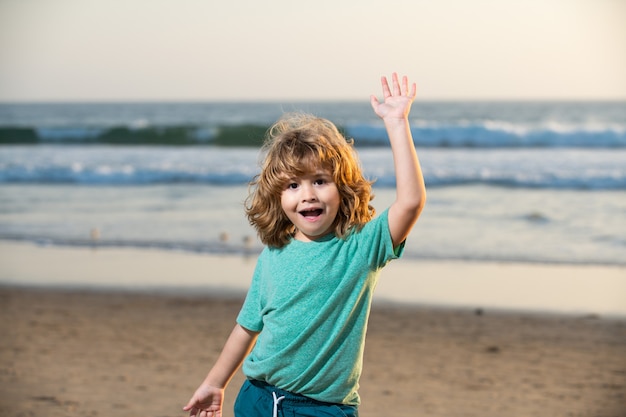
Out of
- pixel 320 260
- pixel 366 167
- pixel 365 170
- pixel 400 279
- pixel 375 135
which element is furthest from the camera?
pixel 375 135

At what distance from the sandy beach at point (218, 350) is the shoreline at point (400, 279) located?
2.0 inches

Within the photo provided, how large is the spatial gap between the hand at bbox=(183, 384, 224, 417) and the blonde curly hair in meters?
0.43

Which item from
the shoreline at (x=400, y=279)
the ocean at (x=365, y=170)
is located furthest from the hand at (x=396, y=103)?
the shoreline at (x=400, y=279)

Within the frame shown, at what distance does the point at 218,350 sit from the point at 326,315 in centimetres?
324

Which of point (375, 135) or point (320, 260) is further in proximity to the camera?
point (375, 135)

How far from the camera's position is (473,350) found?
519 cm

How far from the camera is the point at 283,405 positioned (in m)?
2.11

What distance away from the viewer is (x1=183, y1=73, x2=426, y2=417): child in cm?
205

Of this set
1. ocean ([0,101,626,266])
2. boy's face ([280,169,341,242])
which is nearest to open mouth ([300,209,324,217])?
boy's face ([280,169,341,242])

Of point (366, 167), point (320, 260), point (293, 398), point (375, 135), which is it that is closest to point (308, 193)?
point (320, 260)

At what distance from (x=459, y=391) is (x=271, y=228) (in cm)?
255

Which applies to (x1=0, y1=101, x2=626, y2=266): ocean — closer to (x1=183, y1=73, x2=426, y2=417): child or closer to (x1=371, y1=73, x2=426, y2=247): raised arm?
(x1=183, y1=73, x2=426, y2=417): child

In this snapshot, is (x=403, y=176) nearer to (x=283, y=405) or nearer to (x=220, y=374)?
(x=283, y=405)

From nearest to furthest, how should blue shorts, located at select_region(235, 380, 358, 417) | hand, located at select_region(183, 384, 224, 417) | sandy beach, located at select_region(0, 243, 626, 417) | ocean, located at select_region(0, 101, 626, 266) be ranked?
blue shorts, located at select_region(235, 380, 358, 417), hand, located at select_region(183, 384, 224, 417), sandy beach, located at select_region(0, 243, 626, 417), ocean, located at select_region(0, 101, 626, 266)
